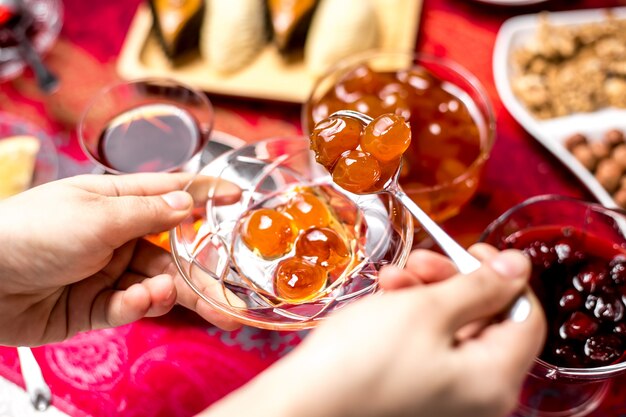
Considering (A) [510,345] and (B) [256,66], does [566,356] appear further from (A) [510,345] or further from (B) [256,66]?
(B) [256,66]

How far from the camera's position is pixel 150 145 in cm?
117

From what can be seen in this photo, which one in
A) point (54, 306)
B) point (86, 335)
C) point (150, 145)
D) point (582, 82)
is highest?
point (582, 82)

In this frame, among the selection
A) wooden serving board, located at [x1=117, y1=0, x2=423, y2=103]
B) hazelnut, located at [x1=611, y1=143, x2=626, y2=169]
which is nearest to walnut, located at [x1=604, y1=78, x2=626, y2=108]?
hazelnut, located at [x1=611, y1=143, x2=626, y2=169]

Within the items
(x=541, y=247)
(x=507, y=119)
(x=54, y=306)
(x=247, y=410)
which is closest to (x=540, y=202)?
(x=541, y=247)

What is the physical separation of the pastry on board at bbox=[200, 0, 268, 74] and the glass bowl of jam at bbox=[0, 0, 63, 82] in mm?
347

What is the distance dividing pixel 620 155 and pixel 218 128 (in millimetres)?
749

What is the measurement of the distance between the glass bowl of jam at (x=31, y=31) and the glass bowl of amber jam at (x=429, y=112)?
25.7 inches

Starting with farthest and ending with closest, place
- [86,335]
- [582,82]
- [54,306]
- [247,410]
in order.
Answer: [582,82]
[86,335]
[54,306]
[247,410]

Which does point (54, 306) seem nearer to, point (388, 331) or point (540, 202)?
point (388, 331)

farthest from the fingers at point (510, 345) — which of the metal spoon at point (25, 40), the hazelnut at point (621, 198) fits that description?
the metal spoon at point (25, 40)

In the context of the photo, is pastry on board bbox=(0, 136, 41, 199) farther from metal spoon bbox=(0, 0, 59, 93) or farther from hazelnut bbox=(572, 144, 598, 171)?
hazelnut bbox=(572, 144, 598, 171)

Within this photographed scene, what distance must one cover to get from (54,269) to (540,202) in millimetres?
720

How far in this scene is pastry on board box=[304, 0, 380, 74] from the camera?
4.18 ft

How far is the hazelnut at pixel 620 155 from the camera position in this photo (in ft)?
3.62
